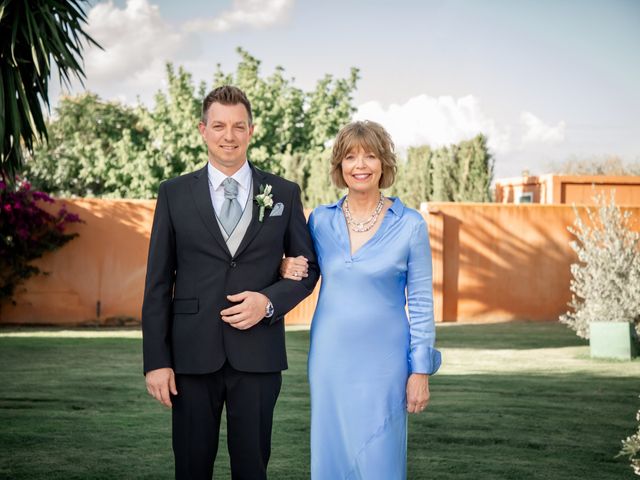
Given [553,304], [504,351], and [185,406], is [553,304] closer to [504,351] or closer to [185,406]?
[504,351]

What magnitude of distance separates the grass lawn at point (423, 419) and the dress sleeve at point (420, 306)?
2135 millimetres

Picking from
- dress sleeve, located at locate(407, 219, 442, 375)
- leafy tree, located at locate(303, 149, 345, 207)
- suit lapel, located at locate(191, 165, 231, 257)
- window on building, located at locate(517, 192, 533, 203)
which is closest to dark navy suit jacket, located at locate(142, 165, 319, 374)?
suit lapel, located at locate(191, 165, 231, 257)

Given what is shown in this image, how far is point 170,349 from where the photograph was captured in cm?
331

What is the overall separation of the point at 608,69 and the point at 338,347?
1219 inches

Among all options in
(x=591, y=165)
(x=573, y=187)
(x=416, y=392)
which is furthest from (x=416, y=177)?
(x=591, y=165)

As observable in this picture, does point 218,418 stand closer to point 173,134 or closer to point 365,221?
point 365,221

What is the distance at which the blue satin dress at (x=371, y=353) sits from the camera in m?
3.28

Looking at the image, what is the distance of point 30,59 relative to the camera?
9.50m

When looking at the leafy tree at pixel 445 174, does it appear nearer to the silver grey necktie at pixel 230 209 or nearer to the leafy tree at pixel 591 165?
the silver grey necktie at pixel 230 209

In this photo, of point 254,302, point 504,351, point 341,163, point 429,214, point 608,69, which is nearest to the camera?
point 254,302

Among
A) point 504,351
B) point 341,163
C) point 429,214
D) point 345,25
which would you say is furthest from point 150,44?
point 341,163

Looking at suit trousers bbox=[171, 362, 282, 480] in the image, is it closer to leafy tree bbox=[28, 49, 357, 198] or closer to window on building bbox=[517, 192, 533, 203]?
window on building bbox=[517, 192, 533, 203]

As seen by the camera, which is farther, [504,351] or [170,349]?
[504,351]

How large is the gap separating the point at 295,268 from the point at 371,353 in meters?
0.42
